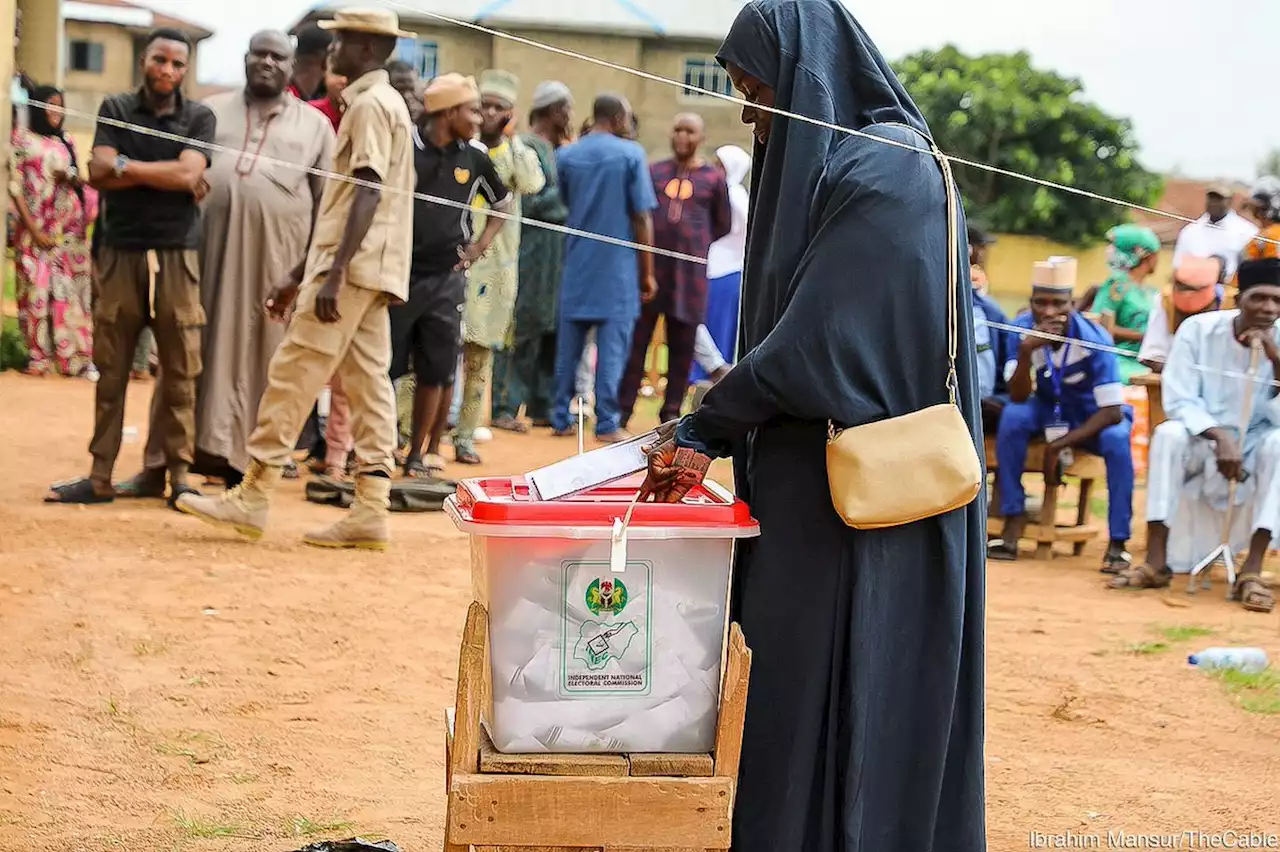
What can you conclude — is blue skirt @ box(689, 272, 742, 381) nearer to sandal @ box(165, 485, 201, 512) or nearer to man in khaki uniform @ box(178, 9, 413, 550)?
sandal @ box(165, 485, 201, 512)

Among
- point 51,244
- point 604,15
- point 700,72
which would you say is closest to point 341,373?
point 51,244

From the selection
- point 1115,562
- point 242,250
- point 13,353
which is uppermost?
point 242,250

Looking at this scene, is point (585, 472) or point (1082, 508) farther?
point (1082, 508)

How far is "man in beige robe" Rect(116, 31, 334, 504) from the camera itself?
796cm

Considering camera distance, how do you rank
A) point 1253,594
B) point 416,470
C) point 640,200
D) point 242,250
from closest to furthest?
point 1253,594, point 242,250, point 416,470, point 640,200

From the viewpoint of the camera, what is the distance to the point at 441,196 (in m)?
8.36

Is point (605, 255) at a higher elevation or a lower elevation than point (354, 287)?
lower

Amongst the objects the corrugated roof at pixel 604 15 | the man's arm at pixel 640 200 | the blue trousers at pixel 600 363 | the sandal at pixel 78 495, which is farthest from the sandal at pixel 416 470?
the corrugated roof at pixel 604 15

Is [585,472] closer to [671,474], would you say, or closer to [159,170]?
[671,474]

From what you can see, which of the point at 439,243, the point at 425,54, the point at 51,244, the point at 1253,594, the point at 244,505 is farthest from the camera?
the point at 425,54

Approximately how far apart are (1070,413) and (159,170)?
15.2 ft

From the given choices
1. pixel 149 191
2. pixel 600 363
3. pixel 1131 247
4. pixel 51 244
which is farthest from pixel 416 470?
pixel 1131 247

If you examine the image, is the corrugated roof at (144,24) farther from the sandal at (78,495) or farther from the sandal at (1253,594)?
the sandal at (1253,594)

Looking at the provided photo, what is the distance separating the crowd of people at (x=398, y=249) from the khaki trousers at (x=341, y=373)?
109mm
